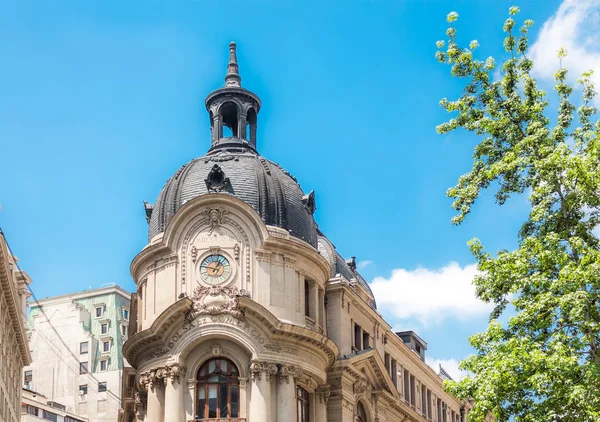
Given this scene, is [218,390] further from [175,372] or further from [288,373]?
[288,373]

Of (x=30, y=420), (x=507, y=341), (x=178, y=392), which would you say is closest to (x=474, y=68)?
(x=507, y=341)

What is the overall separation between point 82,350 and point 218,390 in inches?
2422

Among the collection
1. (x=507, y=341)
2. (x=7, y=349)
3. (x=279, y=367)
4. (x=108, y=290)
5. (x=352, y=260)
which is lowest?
(x=507, y=341)

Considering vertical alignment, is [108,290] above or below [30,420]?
above

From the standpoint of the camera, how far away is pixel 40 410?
99.2 metres

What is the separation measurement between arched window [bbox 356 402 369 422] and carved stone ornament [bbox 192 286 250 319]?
42.7 ft

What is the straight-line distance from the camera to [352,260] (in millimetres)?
74875

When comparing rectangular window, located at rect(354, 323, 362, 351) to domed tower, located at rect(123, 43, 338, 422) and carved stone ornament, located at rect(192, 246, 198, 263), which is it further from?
carved stone ornament, located at rect(192, 246, 198, 263)

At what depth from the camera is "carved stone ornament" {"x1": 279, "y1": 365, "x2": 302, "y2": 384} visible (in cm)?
5538

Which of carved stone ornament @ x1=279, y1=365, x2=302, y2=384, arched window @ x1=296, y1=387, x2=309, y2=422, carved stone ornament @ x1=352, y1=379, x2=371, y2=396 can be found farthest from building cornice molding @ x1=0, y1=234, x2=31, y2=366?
carved stone ornament @ x1=352, y1=379, x2=371, y2=396

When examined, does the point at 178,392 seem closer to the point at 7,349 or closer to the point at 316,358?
the point at 316,358

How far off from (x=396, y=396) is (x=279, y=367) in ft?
51.7

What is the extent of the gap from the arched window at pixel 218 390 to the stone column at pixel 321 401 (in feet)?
19.8

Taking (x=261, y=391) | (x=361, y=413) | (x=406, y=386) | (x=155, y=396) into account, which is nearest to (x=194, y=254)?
(x=155, y=396)
